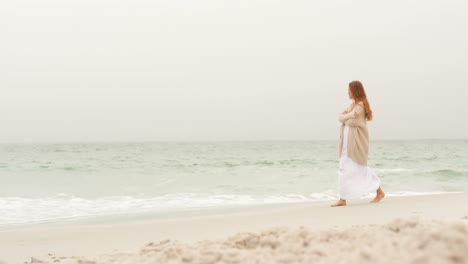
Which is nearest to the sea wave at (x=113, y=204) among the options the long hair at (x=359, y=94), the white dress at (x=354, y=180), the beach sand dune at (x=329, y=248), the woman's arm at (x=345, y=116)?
the white dress at (x=354, y=180)

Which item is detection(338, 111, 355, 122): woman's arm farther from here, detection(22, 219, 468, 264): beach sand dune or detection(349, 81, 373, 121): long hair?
detection(22, 219, 468, 264): beach sand dune

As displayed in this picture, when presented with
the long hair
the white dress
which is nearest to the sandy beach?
the white dress

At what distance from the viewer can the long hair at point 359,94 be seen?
6324mm

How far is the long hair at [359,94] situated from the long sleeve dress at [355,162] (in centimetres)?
7

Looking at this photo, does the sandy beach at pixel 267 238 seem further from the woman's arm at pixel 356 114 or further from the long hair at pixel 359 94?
the long hair at pixel 359 94

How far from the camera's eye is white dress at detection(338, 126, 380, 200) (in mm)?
6355

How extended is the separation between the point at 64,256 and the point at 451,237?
301 centimetres

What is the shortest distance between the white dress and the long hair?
448 mm

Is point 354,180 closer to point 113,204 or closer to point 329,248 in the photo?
point 329,248

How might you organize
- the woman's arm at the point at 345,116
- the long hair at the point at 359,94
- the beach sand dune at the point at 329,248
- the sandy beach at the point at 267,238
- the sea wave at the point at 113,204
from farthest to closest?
the sea wave at the point at 113,204 → the woman's arm at the point at 345,116 → the long hair at the point at 359,94 → the sandy beach at the point at 267,238 → the beach sand dune at the point at 329,248

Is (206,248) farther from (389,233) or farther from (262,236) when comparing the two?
(389,233)

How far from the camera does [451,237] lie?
2.16 m

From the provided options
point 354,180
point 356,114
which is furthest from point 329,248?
point 356,114

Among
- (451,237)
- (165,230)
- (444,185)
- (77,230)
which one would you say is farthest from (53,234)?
(444,185)
